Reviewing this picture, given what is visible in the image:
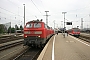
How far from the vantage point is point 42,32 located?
15.4 metres

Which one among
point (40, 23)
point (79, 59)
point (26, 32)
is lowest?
point (79, 59)

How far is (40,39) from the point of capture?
1530 cm

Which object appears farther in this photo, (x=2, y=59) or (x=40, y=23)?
(x=40, y=23)

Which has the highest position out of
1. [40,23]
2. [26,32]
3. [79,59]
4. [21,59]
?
[40,23]

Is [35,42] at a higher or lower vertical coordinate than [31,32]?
lower

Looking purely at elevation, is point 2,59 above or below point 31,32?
below

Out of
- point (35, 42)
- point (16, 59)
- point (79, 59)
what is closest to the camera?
point (79, 59)

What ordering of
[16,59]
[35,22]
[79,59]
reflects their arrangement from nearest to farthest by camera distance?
[79,59] → [16,59] → [35,22]

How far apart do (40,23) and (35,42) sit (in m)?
2.27

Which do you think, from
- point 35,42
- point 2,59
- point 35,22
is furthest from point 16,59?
point 35,22

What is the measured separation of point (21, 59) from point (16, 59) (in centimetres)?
46

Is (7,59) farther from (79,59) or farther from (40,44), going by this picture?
(79,59)

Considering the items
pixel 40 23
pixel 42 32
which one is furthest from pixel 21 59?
pixel 40 23

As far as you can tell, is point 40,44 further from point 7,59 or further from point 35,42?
point 7,59
